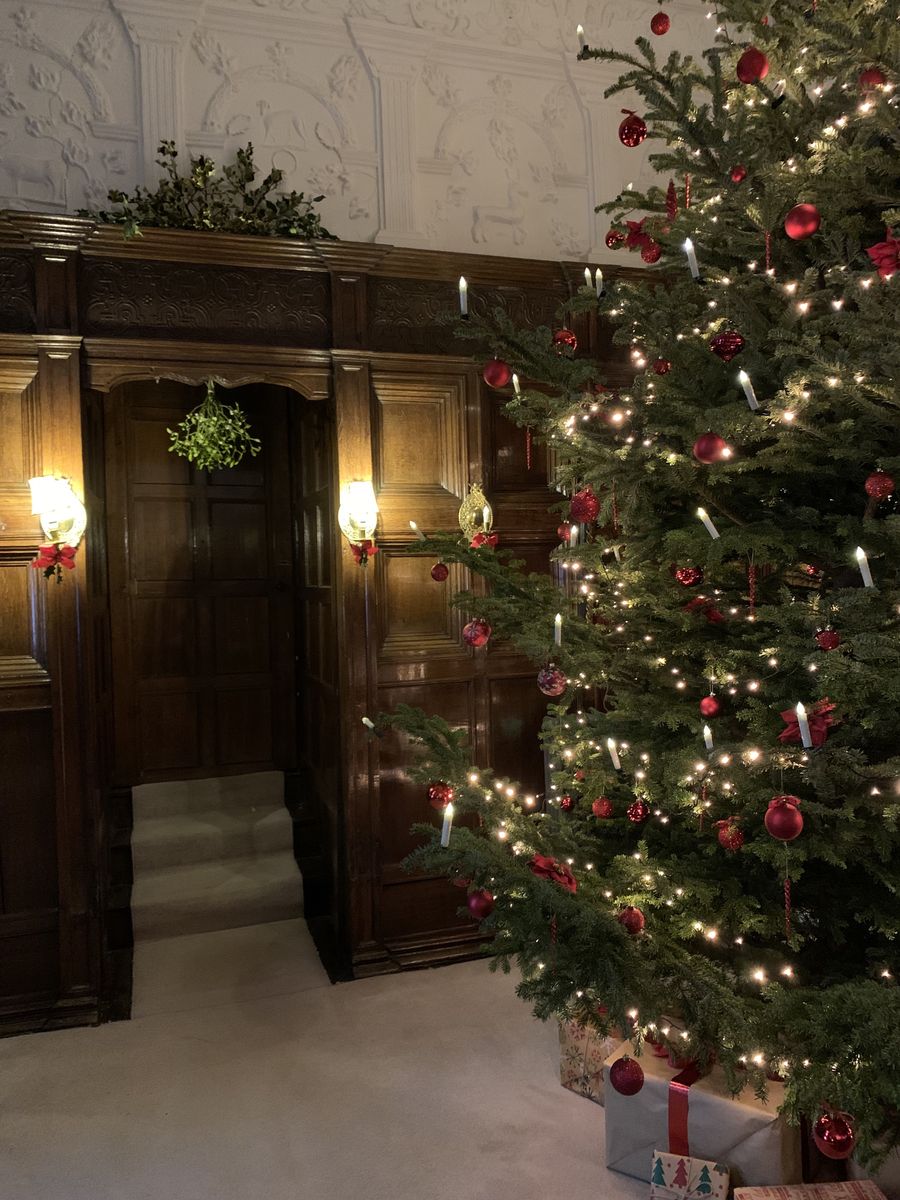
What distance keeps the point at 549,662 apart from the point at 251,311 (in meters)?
1.98

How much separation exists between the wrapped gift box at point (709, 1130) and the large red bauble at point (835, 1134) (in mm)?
442

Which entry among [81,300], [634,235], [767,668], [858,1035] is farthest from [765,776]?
[81,300]

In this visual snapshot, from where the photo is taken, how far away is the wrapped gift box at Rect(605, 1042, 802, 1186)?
2.07 meters

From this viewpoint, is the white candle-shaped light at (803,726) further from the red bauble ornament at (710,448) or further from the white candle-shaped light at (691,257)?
the white candle-shaped light at (691,257)

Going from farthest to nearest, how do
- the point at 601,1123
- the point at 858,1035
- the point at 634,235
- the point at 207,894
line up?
the point at 207,894, the point at 601,1123, the point at 634,235, the point at 858,1035

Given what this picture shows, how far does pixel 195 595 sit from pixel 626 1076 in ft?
11.1

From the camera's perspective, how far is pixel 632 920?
1788 millimetres

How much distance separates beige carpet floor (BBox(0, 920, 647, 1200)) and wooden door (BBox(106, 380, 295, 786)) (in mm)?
1299

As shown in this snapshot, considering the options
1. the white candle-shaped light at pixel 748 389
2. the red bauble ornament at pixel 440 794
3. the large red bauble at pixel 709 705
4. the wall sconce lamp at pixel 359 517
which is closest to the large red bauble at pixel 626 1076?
the red bauble ornament at pixel 440 794

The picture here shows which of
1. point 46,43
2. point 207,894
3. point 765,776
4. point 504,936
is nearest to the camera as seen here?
point 504,936

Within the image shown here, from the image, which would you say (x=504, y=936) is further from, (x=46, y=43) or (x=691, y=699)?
(x=46, y=43)

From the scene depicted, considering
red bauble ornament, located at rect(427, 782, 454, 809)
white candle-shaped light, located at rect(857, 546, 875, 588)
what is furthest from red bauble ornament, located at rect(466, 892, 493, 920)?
white candle-shaped light, located at rect(857, 546, 875, 588)

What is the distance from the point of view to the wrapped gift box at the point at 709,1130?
207cm

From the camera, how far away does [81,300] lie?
3.27m
